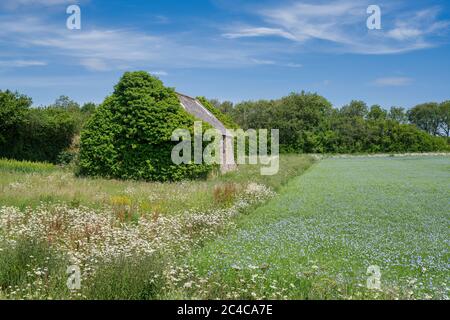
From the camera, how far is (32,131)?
33.3 m

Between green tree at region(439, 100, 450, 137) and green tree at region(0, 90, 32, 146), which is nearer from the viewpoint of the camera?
green tree at region(0, 90, 32, 146)

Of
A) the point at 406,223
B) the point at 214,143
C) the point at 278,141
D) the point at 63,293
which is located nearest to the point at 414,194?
the point at 406,223

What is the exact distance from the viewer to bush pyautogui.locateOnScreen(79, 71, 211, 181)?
21.6 meters

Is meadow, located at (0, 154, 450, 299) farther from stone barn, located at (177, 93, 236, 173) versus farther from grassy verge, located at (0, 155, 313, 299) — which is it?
stone barn, located at (177, 93, 236, 173)

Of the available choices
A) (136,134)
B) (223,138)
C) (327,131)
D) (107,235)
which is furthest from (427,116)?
(107,235)

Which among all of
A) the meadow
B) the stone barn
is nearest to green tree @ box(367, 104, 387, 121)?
the stone barn

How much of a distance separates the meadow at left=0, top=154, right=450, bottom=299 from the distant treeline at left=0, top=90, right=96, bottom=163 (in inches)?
711

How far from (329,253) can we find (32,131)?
98.3ft

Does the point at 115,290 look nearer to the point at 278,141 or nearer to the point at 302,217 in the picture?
the point at 302,217

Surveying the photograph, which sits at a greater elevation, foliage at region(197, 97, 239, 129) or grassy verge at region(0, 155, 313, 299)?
foliage at region(197, 97, 239, 129)

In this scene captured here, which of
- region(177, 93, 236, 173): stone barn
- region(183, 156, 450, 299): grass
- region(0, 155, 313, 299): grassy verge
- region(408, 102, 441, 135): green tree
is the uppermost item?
region(408, 102, 441, 135): green tree

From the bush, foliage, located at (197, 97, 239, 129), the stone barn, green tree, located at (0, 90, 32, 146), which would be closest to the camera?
the bush

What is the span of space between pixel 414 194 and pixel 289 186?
18.1ft

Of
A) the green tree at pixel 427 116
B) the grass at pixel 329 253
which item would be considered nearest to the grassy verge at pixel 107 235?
the grass at pixel 329 253
